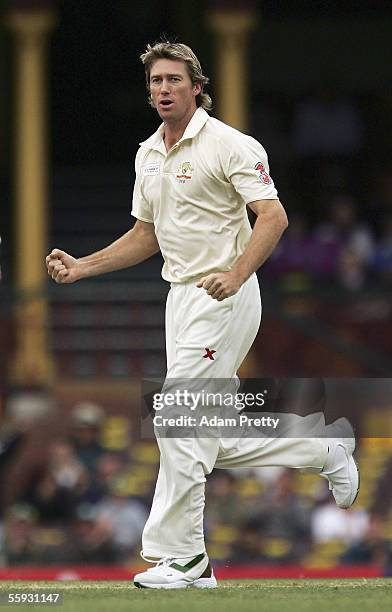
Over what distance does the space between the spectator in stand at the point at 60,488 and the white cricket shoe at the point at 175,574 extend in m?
7.12

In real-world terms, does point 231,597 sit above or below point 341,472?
below

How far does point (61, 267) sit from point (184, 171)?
0.73 metres

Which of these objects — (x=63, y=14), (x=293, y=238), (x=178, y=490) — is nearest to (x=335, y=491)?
(x=178, y=490)

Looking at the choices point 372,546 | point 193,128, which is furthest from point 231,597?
point 372,546

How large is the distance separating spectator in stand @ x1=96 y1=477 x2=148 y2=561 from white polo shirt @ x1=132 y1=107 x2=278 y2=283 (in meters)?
6.93

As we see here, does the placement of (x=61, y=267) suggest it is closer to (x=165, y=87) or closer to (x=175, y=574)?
(x=165, y=87)

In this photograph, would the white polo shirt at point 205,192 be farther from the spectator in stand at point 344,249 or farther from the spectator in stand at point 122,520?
the spectator in stand at point 344,249

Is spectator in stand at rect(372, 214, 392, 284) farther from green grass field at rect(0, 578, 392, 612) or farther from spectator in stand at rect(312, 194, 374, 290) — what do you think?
green grass field at rect(0, 578, 392, 612)

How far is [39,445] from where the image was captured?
50.1ft

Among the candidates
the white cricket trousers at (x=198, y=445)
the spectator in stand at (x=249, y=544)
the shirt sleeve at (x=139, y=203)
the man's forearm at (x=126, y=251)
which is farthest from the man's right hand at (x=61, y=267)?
the spectator in stand at (x=249, y=544)

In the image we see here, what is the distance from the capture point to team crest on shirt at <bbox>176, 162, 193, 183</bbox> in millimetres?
7461

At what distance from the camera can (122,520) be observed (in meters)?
14.4

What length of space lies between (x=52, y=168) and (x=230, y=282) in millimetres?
12289

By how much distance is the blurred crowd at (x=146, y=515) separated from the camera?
1427 cm
